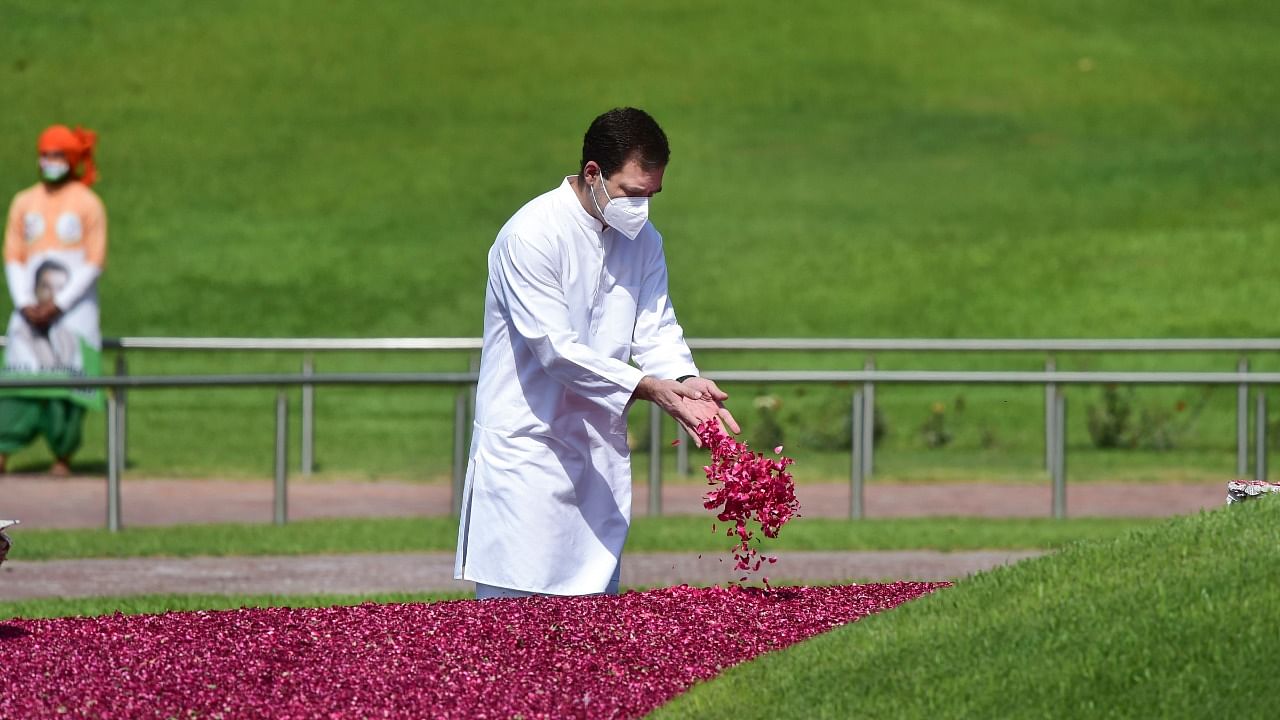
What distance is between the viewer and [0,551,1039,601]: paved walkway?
9.82m

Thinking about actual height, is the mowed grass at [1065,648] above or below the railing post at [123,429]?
below

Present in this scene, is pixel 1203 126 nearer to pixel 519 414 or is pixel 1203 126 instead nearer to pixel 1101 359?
pixel 1101 359

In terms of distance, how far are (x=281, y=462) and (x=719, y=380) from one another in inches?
107

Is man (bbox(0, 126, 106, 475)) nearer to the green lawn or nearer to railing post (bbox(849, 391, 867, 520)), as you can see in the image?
the green lawn

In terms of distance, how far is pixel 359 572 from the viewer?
10.5 meters

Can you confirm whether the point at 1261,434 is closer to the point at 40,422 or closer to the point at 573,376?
the point at 40,422

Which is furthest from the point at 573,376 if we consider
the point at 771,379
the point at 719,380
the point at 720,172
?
the point at 720,172

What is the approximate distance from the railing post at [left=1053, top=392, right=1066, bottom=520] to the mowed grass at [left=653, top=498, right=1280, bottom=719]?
6801 millimetres

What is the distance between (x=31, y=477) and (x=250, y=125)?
22.6 m

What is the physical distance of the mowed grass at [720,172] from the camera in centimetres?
2367

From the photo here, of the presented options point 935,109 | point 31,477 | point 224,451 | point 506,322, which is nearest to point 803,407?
point 224,451

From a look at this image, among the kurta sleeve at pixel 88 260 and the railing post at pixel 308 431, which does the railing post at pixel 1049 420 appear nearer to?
the railing post at pixel 308 431

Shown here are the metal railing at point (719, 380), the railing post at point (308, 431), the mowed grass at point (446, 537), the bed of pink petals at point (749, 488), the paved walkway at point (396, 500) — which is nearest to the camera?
the bed of pink petals at point (749, 488)

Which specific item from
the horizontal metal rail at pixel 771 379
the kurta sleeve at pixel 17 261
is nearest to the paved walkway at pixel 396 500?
the horizontal metal rail at pixel 771 379
